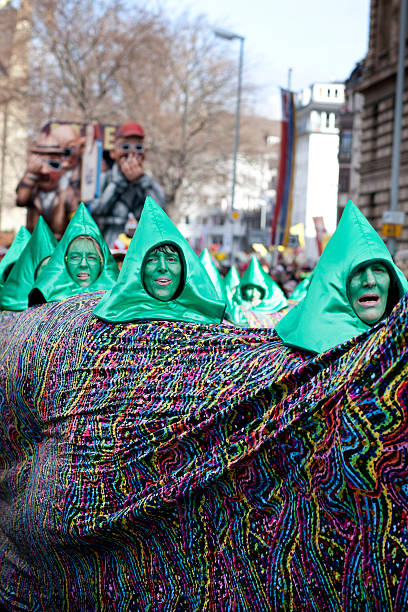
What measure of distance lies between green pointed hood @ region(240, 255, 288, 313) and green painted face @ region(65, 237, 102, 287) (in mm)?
2785

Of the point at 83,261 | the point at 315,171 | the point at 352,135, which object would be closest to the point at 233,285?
the point at 83,261

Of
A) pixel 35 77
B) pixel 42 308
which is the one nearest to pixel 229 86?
pixel 35 77

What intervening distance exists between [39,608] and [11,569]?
0.40 m

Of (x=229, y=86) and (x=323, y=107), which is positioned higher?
(x=323, y=107)

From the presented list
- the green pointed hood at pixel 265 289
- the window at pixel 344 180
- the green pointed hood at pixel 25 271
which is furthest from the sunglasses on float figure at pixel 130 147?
the window at pixel 344 180

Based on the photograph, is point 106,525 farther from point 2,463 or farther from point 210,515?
point 2,463

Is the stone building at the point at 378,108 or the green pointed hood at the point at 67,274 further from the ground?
the stone building at the point at 378,108

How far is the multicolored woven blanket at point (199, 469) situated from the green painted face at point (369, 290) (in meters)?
0.38

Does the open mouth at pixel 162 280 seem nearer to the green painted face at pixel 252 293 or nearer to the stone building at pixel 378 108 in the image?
the green painted face at pixel 252 293

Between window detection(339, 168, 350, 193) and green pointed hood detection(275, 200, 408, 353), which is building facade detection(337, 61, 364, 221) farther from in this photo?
green pointed hood detection(275, 200, 408, 353)

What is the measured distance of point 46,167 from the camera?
67.6 feet

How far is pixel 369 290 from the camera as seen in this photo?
3391mm

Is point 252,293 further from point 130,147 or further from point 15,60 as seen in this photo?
point 15,60

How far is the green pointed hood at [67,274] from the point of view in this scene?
5.31 metres
